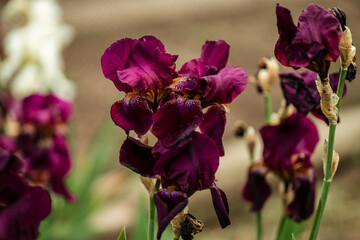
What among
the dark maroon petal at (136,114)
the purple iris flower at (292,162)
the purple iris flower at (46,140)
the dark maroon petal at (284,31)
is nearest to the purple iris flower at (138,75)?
the dark maroon petal at (136,114)

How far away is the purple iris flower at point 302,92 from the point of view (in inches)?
25.0

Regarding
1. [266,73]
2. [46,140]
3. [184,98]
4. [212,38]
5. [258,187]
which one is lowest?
[212,38]

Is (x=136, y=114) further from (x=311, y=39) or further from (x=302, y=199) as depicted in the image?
(x=302, y=199)

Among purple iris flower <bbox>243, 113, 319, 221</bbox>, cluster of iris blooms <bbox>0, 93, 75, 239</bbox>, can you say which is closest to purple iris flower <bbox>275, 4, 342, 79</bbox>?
purple iris flower <bbox>243, 113, 319, 221</bbox>

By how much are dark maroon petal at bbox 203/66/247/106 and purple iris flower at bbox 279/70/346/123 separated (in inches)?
5.9

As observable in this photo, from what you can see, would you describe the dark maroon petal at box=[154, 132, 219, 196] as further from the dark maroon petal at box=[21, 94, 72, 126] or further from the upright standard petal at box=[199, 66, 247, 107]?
the dark maroon petal at box=[21, 94, 72, 126]

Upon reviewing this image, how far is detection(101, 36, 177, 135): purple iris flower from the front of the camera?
1.65ft

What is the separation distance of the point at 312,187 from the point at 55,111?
583mm

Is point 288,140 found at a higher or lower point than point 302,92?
lower

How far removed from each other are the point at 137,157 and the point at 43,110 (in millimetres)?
640

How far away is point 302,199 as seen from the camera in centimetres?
76

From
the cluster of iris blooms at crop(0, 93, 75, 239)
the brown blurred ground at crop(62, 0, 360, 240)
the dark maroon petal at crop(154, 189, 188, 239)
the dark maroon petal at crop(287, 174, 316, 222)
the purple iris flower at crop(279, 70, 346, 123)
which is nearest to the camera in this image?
the dark maroon petal at crop(154, 189, 188, 239)

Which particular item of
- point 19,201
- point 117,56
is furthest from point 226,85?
point 19,201

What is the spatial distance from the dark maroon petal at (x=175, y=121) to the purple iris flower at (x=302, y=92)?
0.65ft
